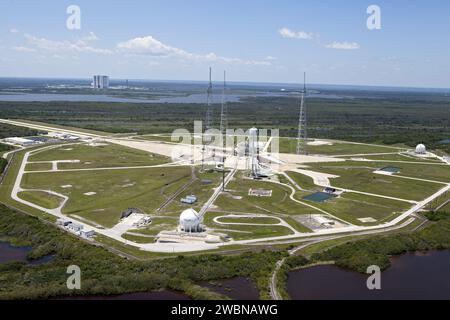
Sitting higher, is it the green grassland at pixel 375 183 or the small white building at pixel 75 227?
the green grassland at pixel 375 183

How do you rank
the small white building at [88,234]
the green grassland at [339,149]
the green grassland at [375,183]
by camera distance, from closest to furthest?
the small white building at [88,234]
the green grassland at [375,183]
the green grassland at [339,149]

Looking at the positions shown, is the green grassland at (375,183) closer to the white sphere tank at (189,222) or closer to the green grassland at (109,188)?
the green grassland at (109,188)

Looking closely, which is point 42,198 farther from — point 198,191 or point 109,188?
point 198,191

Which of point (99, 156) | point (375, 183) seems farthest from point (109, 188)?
point (375, 183)

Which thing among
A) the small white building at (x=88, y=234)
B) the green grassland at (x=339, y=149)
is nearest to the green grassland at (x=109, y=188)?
the small white building at (x=88, y=234)

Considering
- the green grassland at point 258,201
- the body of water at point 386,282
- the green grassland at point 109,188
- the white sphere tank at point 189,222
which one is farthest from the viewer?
the green grassland at point 258,201
